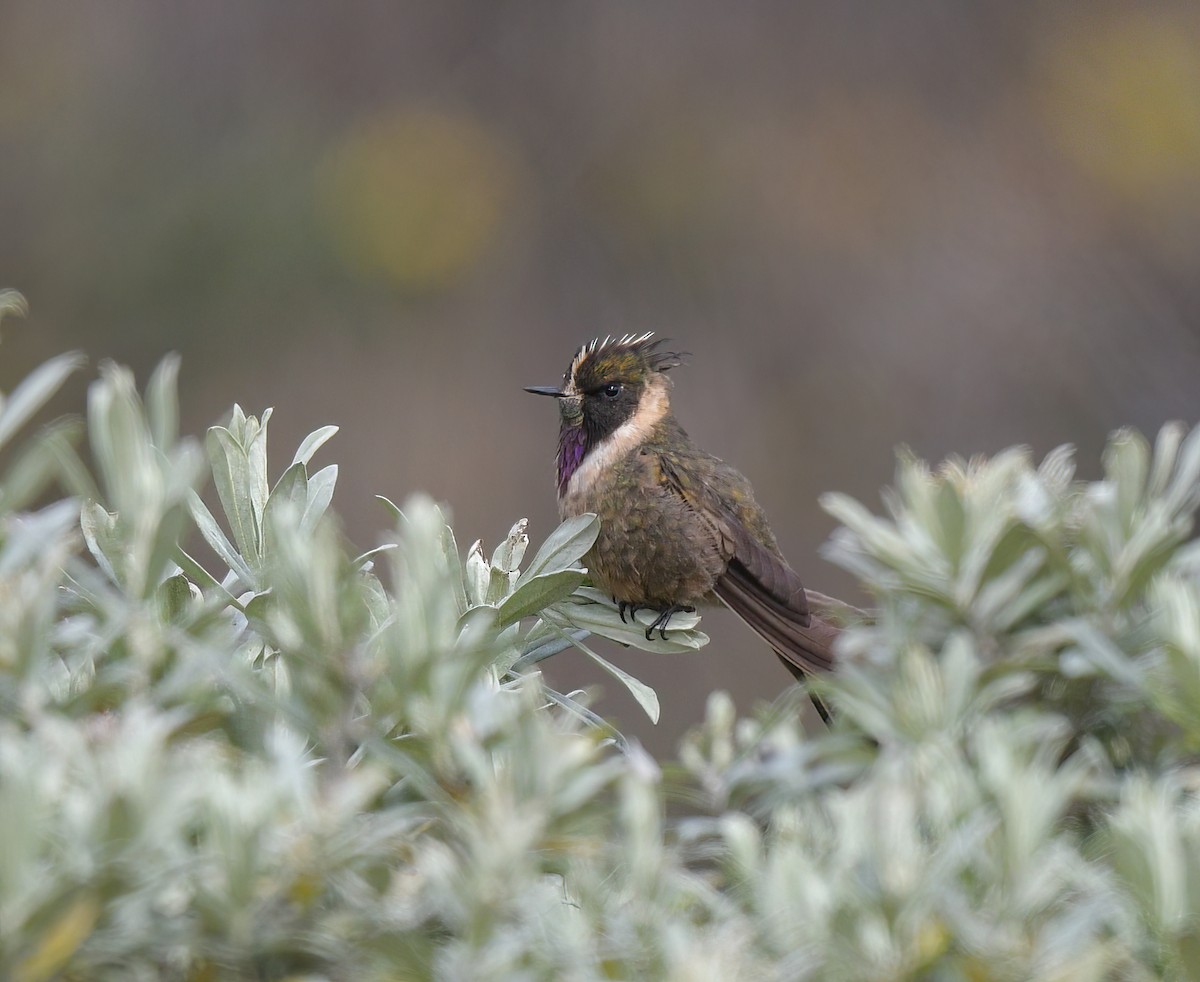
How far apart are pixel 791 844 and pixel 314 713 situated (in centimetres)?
28

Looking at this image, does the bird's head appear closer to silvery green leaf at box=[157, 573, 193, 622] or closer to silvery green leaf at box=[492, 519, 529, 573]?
silvery green leaf at box=[492, 519, 529, 573]

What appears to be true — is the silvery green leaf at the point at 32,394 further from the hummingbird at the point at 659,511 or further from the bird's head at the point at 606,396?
the bird's head at the point at 606,396

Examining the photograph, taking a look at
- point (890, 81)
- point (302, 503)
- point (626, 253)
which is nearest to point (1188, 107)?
point (890, 81)

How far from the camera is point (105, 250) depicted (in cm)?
761

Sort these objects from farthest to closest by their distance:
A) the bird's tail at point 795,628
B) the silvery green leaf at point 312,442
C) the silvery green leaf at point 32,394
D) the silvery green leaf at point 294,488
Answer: the bird's tail at point 795,628
the silvery green leaf at point 312,442
the silvery green leaf at point 294,488
the silvery green leaf at point 32,394

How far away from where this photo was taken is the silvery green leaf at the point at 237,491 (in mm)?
1384

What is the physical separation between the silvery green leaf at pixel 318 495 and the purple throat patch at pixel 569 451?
6.27ft

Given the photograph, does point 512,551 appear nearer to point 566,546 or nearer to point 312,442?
point 566,546

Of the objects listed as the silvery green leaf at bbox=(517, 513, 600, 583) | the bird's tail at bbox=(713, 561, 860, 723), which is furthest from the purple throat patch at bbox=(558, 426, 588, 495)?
the silvery green leaf at bbox=(517, 513, 600, 583)

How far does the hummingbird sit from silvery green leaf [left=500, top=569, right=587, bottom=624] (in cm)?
131

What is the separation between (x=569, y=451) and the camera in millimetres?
3363

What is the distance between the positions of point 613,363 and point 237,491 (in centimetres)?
207

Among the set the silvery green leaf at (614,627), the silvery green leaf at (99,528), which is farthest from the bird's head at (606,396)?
the silvery green leaf at (99,528)

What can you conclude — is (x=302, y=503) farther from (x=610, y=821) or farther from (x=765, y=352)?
(x=765, y=352)
